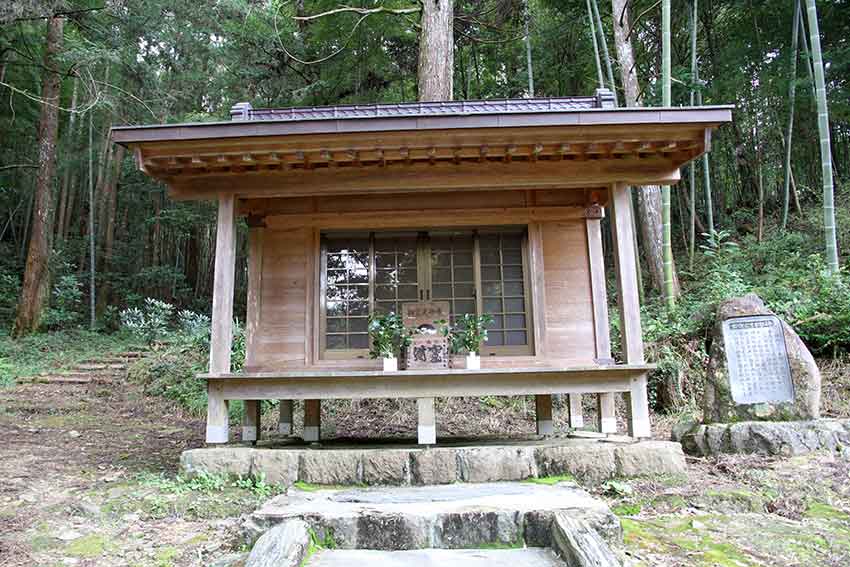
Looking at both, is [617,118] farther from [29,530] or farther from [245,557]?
[29,530]

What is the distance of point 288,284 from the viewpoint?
5.99 metres

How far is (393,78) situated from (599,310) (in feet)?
33.4

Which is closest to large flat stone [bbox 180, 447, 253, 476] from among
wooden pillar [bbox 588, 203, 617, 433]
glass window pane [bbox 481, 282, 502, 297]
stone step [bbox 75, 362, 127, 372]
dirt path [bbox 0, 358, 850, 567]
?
dirt path [bbox 0, 358, 850, 567]

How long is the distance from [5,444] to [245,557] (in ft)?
15.5

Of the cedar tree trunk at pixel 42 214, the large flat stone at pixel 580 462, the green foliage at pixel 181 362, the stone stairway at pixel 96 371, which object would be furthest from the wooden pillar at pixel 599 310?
the cedar tree trunk at pixel 42 214

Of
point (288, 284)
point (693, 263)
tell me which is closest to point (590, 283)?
point (288, 284)

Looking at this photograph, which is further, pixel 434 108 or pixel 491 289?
pixel 491 289

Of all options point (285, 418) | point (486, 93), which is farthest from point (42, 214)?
point (486, 93)

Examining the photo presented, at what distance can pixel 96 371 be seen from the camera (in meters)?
10.9

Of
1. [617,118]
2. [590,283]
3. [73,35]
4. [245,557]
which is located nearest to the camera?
[245,557]

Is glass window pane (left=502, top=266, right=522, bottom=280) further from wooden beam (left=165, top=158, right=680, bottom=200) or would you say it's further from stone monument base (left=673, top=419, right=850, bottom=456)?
stone monument base (left=673, top=419, right=850, bottom=456)

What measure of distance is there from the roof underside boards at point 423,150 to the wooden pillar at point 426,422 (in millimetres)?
1990

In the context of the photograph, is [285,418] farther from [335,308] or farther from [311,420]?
[335,308]

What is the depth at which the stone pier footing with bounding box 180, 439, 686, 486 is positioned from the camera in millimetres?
4387
